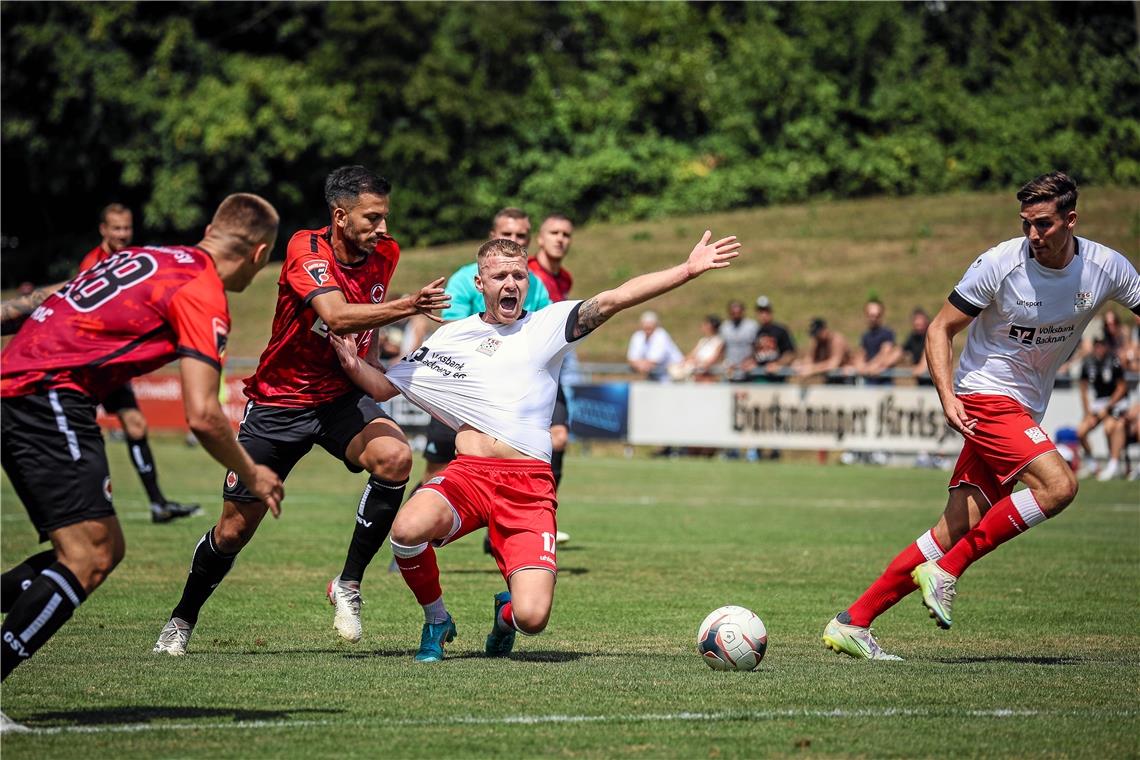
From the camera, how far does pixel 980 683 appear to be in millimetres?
6676

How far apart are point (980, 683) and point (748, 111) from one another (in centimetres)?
4871

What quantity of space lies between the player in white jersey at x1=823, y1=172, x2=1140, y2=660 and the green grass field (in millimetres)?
421

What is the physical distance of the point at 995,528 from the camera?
7.53 m

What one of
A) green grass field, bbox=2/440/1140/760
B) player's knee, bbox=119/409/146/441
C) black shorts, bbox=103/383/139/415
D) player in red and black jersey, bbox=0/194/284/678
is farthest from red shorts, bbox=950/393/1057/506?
black shorts, bbox=103/383/139/415

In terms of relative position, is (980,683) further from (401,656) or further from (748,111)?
(748,111)

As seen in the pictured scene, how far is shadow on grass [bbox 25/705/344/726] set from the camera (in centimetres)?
570

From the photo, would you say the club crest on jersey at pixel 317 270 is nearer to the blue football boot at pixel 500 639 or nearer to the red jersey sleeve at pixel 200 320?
the red jersey sleeve at pixel 200 320

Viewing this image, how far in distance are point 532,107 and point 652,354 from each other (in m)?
31.1

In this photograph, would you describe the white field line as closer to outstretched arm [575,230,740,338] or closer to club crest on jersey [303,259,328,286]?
outstretched arm [575,230,740,338]

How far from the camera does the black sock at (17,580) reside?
18.6 ft

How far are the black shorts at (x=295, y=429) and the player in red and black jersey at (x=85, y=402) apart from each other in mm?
1983

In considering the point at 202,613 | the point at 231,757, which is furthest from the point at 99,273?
the point at 202,613

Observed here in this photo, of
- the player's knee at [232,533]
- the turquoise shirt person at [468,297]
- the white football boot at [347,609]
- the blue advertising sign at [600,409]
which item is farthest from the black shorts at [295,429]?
the blue advertising sign at [600,409]

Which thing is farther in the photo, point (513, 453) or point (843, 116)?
point (843, 116)
